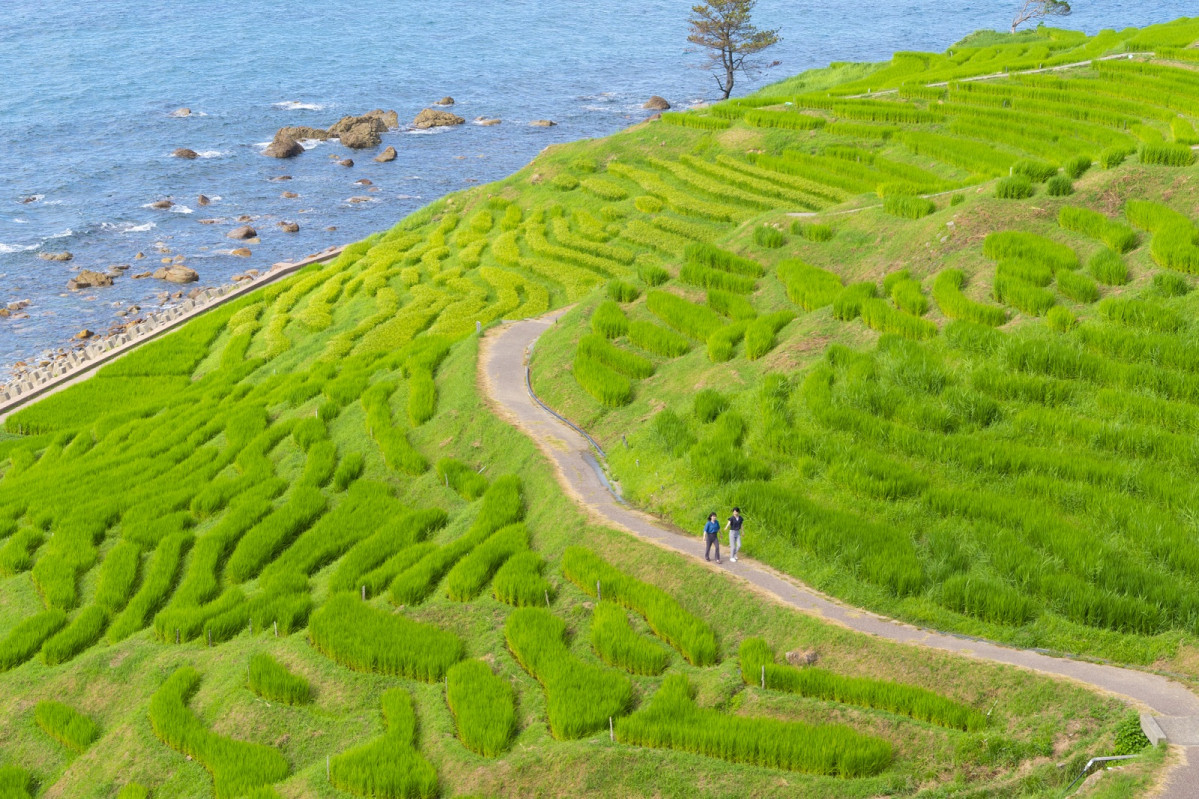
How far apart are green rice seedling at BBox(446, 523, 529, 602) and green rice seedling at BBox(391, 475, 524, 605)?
14.4 inches

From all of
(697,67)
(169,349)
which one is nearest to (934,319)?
(169,349)

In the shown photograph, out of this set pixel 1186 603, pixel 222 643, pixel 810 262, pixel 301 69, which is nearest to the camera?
pixel 1186 603

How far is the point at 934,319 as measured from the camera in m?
26.4

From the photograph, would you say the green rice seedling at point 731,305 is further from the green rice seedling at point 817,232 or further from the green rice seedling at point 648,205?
the green rice seedling at point 648,205

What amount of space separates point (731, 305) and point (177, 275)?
148 ft

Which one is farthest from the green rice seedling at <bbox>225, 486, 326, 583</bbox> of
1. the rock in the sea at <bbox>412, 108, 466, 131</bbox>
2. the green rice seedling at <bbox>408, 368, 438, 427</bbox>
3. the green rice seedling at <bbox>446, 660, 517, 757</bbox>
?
the rock in the sea at <bbox>412, 108, 466, 131</bbox>

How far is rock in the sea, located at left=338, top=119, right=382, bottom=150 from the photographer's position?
92062mm

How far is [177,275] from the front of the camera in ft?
214

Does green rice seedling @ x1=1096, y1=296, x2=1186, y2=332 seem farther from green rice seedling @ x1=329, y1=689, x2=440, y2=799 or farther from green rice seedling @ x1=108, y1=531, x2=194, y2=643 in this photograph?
green rice seedling @ x1=108, y1=531, x2=194, y2=643

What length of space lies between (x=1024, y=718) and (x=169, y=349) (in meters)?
43.4

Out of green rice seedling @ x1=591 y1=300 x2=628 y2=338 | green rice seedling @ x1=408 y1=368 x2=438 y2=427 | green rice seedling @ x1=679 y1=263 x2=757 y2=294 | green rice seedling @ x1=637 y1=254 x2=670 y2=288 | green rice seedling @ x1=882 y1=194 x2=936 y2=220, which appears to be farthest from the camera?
green rice seedling @ x1=637 y1=254 x2=670 y2=288

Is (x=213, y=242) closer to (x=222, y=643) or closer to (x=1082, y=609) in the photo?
(x=222, y=643)

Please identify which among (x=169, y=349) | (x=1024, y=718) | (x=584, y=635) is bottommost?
(x=169, y=349)

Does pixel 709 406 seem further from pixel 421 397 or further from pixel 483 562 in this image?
→ pixel 421 397
